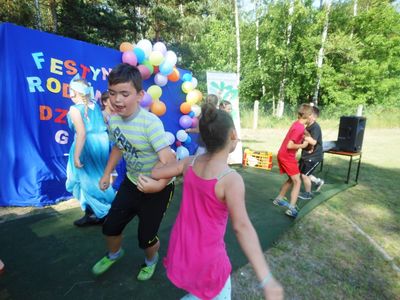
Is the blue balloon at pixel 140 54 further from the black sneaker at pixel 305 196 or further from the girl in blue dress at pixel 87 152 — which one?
the black sneaker at pixel 305 196

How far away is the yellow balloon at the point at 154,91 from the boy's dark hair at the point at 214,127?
3978mm

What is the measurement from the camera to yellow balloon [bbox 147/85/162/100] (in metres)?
5.14

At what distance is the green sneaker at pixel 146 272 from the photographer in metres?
2.41

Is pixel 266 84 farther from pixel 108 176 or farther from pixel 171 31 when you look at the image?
pixel 108 176

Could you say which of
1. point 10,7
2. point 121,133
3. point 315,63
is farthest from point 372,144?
point 10,7

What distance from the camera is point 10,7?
12.3 meters

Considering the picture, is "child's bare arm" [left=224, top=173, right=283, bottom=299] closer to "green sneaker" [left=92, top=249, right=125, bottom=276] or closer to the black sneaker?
"green sneaker" [left=92, top=249, right=125, bottom=276]

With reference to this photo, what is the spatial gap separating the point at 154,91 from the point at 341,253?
12.8 ft

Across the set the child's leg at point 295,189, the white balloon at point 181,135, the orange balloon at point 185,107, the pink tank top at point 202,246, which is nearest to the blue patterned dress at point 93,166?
the pink tank top at point 202,246

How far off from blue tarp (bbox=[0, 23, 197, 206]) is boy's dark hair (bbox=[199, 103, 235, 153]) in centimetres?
349

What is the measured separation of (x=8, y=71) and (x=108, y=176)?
2557 mm

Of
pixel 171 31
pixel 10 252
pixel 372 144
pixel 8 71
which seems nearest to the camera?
pixel 10 252

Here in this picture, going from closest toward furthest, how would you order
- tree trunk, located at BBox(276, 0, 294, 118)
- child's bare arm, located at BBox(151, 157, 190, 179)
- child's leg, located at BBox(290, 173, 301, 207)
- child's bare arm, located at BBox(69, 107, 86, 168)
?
1. child's bare arm, located at BBox(151, 157, 190, 179)
2. child's bare arm, located at BBox(69, 107, 86, 168)
3. child's leg, located at BBox(290, 173, 301, 207)
4. tree trunk, located at BBox(276, 0, 294, 118)

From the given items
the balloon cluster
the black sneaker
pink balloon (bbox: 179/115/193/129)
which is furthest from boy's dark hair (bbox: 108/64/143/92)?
pink balloon (bbox: 179/115/193/129)
